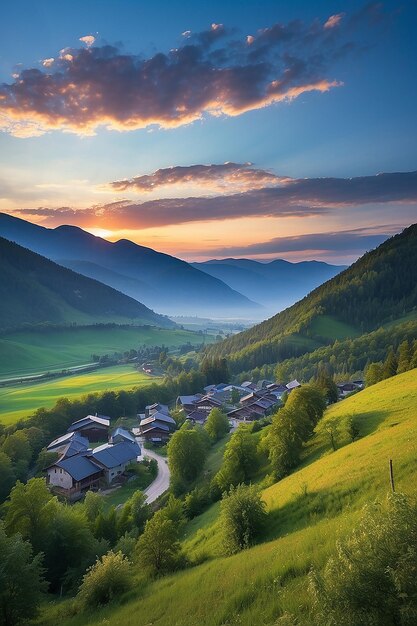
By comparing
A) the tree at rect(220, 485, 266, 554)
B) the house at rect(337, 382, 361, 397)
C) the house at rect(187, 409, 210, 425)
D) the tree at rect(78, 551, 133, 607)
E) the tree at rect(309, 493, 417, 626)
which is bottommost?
the house at rect(187, 409, 210, 425)

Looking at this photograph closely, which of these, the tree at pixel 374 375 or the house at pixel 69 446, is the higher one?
the tree at pixel 374 375

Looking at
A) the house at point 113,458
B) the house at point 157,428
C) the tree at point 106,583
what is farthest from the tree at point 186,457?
the tree at point 106,583

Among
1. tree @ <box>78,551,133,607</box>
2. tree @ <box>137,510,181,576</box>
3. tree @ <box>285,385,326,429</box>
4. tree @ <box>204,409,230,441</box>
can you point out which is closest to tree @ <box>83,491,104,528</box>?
tree @ <box>137,510,181,576</box>

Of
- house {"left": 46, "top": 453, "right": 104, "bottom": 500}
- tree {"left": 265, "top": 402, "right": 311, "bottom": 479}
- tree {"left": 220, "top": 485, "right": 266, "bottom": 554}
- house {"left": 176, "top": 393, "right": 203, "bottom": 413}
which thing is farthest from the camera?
house {"left": 176, "top": 393, "right": 203, "bottom": 413}

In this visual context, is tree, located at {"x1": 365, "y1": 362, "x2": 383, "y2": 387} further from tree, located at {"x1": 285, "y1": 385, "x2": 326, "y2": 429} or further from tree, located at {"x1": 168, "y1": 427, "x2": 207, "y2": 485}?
tree, located at {"x1": 168, "y1": 427, "x2": 207, "y2": 485}

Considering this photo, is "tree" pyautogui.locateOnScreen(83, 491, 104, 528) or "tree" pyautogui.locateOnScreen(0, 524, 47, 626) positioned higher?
"tree" pyautogui.locateOnScreen(0, 524, 47, 626)

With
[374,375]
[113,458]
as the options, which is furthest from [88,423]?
[374,375]

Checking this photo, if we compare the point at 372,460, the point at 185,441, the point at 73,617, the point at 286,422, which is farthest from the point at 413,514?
the point at 185,441

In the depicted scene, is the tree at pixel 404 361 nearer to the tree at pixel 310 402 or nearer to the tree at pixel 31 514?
the tree at pixel 310 402
